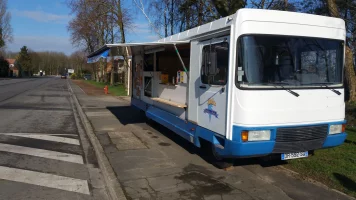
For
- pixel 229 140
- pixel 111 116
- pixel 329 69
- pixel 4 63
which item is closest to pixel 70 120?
pixel 111 116

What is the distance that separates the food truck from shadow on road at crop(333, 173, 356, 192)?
581 mm

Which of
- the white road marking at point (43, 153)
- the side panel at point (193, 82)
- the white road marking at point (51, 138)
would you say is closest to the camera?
the side panel at point (193, 82)

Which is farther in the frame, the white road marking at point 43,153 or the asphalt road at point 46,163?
the white road marking at point 43,153

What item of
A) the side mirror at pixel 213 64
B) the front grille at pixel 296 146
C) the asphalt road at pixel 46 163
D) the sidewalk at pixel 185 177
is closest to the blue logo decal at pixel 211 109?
the side mirror at pixel 213 64

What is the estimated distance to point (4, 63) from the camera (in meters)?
74.2

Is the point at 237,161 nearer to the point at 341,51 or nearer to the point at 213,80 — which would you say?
the point at 213,80

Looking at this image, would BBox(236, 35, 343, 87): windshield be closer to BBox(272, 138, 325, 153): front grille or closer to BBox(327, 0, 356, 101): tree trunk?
BBox(272, 138, 325, 153): front grille

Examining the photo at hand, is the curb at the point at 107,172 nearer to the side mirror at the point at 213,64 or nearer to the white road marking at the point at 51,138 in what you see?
the white road marking at the point at 51,138

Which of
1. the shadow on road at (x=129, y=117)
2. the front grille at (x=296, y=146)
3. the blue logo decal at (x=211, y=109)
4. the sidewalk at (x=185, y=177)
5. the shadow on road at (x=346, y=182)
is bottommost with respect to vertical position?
the sidewalk at (x=185, y=177)

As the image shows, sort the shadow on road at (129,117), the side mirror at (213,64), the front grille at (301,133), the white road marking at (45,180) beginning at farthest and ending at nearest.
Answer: the shadow on road at (129,117)
the side mirror at (213,64)
the front grille at (301,133)
the white road marking at (45,180)

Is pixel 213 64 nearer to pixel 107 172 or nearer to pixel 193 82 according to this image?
pixel 193 82

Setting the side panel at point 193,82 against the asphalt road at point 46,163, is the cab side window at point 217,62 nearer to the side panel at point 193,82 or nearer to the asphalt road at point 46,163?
the side panel at point 193,82

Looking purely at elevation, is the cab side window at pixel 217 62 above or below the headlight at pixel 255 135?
above

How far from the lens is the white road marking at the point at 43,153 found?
685 centimetres
